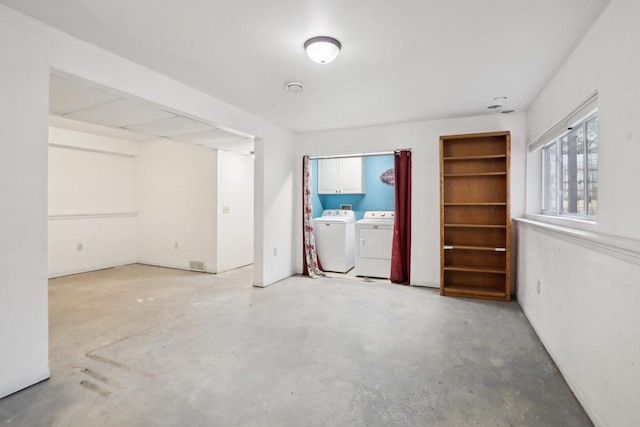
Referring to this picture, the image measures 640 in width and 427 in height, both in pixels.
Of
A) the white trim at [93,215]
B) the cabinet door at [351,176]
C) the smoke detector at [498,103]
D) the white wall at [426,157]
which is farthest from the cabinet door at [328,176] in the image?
the white trim at [93,215]

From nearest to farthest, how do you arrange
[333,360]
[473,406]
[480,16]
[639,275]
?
[639,275], [473,406], [480,16], [333,360]

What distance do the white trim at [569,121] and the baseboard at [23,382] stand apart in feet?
12.4

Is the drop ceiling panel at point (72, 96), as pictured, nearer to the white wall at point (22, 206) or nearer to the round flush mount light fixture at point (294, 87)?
the white wall at point (22, 206)

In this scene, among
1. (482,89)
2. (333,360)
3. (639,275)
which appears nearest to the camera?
(639,275)

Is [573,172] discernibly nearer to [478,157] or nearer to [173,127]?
[478,157]

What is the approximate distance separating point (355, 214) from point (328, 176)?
889 millimetres

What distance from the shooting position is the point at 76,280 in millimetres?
4527

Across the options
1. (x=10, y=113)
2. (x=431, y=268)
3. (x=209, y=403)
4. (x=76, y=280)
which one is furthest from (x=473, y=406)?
(x=76, y=280)

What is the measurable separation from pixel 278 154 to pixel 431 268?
2639mm

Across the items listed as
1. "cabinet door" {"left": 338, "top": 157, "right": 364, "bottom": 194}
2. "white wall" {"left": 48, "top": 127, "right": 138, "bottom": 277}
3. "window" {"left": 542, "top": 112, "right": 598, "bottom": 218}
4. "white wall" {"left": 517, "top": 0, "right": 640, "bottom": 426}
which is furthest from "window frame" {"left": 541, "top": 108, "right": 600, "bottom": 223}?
"white wall" {"left": 48, "top": 127, "right": 138, "bottom": 277}

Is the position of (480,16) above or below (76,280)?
above

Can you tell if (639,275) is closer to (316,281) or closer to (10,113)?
(10,113)

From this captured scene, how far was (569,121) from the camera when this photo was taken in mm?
2332

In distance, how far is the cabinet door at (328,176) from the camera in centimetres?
599
